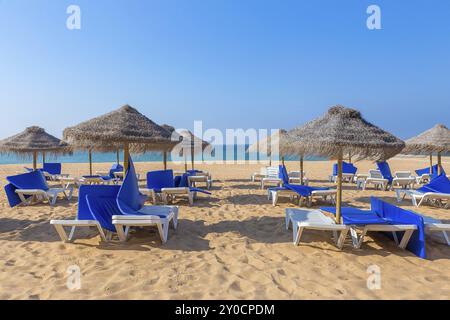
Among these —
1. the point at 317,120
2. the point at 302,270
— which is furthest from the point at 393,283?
the point at 317,120

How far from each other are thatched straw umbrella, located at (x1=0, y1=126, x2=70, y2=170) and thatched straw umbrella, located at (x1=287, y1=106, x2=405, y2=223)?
22.1 ft

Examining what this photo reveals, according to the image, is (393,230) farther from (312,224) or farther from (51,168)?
(51,168)

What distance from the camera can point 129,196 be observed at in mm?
4129

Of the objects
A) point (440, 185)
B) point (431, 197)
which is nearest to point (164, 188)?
point (431, 197)

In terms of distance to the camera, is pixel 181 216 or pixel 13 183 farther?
pixel 13 183

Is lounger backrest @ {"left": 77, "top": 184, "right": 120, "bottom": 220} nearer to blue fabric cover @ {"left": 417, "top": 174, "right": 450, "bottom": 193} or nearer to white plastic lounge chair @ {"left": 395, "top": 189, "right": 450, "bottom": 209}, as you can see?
white plastic lounge chair @ {"left": 395, "top": 189, "right": 450, "bottom": 209}

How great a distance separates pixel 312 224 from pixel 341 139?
3.98ft

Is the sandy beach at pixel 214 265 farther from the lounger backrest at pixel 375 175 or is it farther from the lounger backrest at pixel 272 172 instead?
the lounger backrest at pixel 375 175

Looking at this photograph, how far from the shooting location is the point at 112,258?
341 cm

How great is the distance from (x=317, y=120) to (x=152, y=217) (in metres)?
2.82

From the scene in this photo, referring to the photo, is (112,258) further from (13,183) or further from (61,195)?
(61,195)

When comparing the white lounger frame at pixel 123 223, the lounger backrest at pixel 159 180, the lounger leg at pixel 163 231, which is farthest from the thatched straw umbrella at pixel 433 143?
the white lounger frame at pixel 123 223

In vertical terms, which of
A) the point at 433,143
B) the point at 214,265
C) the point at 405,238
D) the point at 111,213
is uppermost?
the point at 433,143

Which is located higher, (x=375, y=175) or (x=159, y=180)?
(x=159, y=180)
